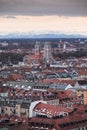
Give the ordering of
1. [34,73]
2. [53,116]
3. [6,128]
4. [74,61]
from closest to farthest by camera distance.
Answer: [6,128], [53,116], [34,73], [74,61]

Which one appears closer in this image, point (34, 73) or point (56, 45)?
point (34, 73)

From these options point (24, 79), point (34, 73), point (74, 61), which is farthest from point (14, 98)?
point (74, 61)

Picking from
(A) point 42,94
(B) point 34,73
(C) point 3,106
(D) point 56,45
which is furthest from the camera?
(D) point 56,45

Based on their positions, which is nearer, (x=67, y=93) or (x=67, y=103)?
(x=67, y=103)

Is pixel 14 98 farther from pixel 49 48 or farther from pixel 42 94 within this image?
pixel 49 48

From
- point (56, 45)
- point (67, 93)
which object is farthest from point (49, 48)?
point (67, 93)

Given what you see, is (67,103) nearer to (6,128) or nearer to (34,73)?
(6,128)

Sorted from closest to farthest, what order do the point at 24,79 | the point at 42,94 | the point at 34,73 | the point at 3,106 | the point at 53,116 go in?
the point at 53,116 → the point at 3,106 → the point at 42,94 → the point at 24,79 → the point at 34,73

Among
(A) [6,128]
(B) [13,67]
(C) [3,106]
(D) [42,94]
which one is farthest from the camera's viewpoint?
(B) [13,67]
